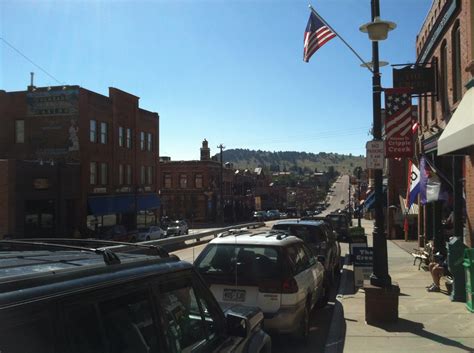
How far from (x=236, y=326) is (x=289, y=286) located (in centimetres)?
366

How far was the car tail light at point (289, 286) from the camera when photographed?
744 centimetres

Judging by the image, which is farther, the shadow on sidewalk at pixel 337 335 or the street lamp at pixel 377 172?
the street lamp at pixel 377 172

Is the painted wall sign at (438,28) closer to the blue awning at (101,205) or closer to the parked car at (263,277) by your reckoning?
the parked car at (263,277)

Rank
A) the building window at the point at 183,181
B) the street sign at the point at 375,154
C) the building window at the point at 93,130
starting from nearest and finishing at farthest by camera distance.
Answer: the street sign at the point at 375,154, the building window at the point at 93,130, the building window at the point at 183,181

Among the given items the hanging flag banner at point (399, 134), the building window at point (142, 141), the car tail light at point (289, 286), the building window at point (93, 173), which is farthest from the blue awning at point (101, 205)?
the car tail light at point (289, 286)

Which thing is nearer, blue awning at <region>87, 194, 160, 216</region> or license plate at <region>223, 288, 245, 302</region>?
license plate at <region>223, 288, 245, 302</region>

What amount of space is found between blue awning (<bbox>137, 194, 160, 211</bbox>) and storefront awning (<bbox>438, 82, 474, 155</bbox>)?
37.5m

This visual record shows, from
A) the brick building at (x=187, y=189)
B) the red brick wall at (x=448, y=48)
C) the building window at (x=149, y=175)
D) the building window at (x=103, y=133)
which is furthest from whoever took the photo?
the brick building at (x=187, y=189)

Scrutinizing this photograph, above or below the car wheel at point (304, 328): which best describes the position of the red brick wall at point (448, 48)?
above

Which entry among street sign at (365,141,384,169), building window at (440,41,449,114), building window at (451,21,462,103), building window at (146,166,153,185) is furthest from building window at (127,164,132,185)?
street sign at (365,141,384,169)

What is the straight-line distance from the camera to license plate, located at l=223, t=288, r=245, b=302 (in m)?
7.54

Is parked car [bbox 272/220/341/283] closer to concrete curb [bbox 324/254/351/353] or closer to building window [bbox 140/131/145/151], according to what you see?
concrete curb [bbox 324/254/351/353]

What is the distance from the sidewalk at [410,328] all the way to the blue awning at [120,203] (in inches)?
1154

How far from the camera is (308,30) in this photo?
501 inches
